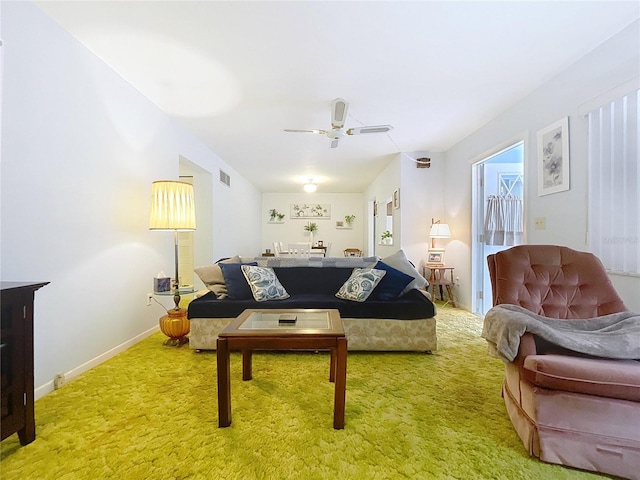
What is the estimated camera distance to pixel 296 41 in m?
2.26

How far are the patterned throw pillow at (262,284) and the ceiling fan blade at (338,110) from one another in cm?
179

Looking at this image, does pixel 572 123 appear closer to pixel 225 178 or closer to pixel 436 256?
pixel 436 256

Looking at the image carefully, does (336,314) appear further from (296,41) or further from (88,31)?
(88,31)

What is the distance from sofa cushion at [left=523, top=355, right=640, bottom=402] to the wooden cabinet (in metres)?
2.38

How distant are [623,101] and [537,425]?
2259 millimetres

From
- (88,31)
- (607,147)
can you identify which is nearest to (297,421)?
(607,147)

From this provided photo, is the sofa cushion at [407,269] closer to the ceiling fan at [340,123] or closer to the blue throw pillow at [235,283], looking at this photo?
the ceiling fan at [340,123]

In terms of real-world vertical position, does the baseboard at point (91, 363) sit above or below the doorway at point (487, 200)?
below

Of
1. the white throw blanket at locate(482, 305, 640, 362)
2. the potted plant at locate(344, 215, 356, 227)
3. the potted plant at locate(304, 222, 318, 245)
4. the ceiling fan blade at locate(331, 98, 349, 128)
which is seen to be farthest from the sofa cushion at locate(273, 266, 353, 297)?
the potted plant at locate(344, 215, 356, 227)

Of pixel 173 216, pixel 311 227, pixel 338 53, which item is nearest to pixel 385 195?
pixel 311 227

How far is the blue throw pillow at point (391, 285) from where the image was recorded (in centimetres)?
288

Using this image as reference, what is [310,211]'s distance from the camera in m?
9.35

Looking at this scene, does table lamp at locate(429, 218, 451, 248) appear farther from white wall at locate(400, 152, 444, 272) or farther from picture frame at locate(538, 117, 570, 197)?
picture frame at locate(538, 117, 570, 197)

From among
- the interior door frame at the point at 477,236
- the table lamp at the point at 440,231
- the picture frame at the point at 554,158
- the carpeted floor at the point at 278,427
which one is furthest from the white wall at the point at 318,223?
the carpeted floor at the point at 278,427
